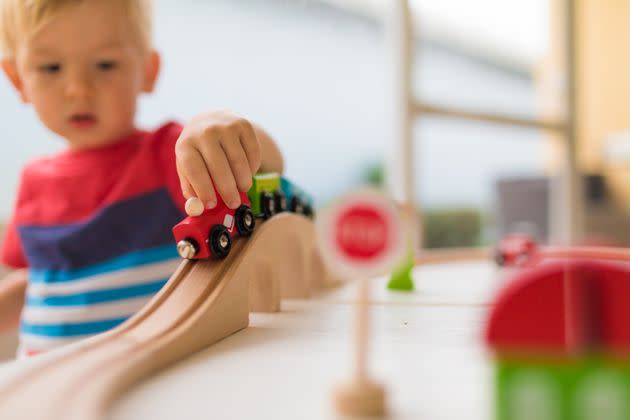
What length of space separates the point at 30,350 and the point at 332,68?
115 inches

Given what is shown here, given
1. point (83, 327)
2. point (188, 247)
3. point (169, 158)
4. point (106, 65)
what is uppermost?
point (106, 65)

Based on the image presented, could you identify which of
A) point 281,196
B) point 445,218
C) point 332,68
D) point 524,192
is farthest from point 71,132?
point 445,218

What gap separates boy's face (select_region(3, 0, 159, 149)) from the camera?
2.05 feet

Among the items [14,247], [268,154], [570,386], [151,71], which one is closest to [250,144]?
[268,154]

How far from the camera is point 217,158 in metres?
0.40

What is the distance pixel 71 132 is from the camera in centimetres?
68

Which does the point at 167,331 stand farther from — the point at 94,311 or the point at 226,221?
the point at 94,311

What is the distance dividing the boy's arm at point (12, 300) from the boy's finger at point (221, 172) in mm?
502

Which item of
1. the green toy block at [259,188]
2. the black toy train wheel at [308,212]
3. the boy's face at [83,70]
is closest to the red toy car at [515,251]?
the black toy train wheel at [308,212]

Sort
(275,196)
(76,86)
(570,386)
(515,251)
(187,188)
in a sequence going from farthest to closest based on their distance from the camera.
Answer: (515,251) → (76,86) → (275,196) → (187,188) → (570,386)

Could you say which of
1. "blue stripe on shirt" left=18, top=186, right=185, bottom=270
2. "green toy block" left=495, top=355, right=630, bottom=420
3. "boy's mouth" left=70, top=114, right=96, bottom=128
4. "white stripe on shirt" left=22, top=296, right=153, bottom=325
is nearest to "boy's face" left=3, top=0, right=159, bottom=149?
"boy's mouth" left=70, top=114, right=96, bottom=128

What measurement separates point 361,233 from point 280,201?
0.29m

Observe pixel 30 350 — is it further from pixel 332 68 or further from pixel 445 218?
pixel 445 218

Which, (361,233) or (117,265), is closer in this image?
(361,233)
